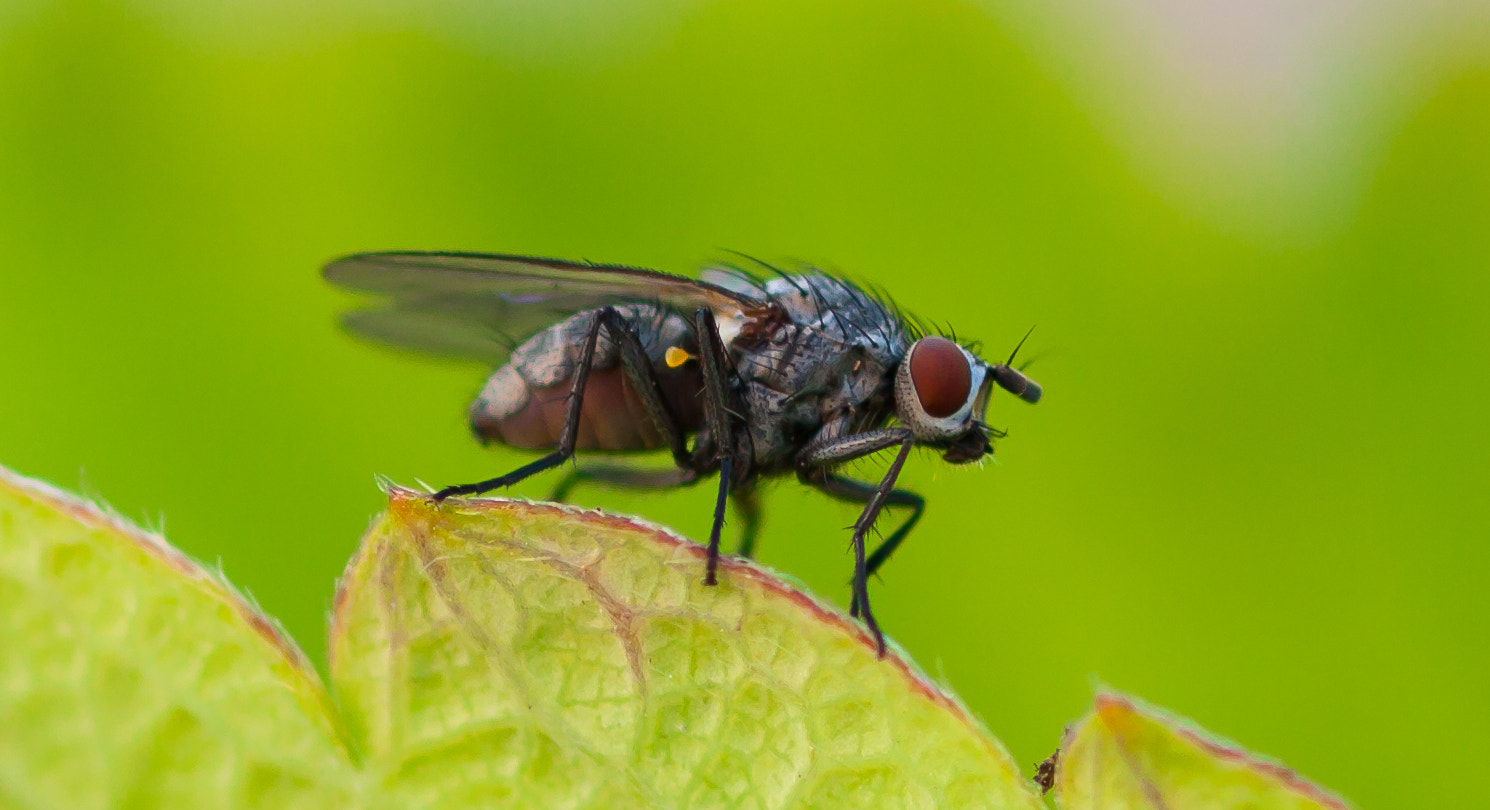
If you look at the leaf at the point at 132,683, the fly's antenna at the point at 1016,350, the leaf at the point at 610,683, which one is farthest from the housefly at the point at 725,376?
the leaf at the point at 132,683

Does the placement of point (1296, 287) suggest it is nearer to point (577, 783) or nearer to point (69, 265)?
point (577, 783)

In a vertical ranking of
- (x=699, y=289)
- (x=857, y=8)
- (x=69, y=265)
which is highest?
(x=857, y=8)

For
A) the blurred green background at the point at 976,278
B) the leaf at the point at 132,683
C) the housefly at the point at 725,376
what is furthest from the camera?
the blurred green background at the point at 976,278

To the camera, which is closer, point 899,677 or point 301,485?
point 899,677

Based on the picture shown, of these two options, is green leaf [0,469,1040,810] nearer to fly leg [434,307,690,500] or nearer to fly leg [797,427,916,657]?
fly leg [797,427,916,657]

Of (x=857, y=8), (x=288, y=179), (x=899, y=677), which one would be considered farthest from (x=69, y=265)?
(x=899, y=677)

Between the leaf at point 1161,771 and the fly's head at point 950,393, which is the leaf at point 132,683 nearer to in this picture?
the leaf at point 1161,771

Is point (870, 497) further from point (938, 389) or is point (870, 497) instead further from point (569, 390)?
point (569, 390)
